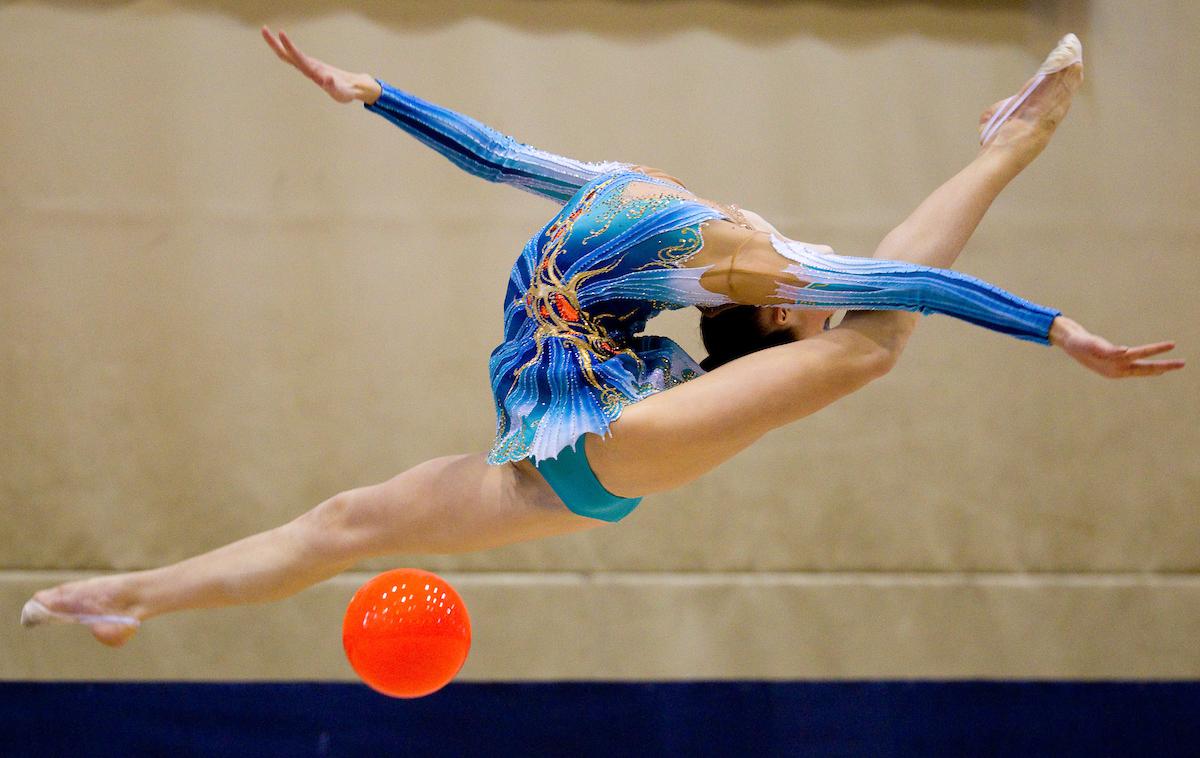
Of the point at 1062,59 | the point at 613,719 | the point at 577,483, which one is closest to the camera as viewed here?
the point at 577,483

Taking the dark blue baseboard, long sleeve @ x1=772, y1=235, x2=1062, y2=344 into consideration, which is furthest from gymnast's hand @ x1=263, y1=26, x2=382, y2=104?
the dark blue baseboard

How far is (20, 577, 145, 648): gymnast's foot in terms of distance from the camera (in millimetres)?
1883

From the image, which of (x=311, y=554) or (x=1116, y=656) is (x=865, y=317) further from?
(x=1116, y=656)

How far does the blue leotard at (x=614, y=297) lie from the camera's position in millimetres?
1609

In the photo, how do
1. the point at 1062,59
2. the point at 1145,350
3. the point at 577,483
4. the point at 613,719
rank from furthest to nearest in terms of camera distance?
1. the point at 613,719
2. the point at 1062,59
3. the point at 577,483
4. the point at 1145,350

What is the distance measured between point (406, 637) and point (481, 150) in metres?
0.84

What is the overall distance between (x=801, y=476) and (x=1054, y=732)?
3.24ft

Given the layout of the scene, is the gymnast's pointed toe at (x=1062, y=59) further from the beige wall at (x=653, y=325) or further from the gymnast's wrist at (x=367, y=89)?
the beige wall at (x=653, y=325)

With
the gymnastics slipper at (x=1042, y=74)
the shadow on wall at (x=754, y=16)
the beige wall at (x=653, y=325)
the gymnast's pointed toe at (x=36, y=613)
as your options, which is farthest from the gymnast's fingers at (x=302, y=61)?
the shadow on wall at (x=754, y=16)

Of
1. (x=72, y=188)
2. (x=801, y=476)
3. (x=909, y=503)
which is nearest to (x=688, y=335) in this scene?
(x=801, y=476)

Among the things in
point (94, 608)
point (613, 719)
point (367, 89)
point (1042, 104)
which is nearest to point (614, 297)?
point (367, 89)

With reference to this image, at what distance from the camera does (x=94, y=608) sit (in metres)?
1.89

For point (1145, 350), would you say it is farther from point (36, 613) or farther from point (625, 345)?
point (36, 613)

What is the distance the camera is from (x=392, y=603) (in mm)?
1943
